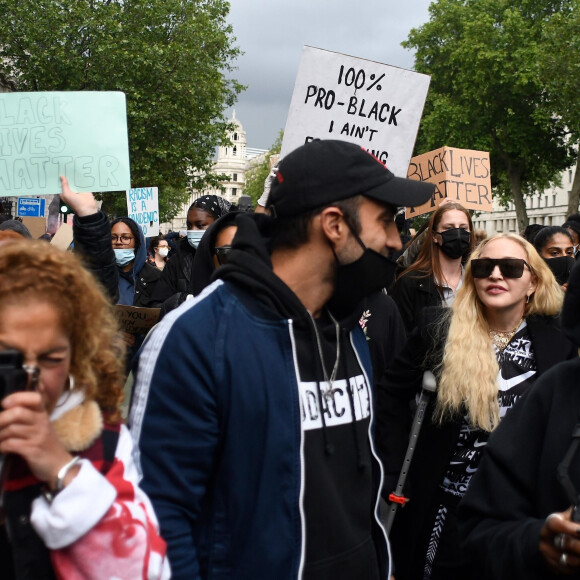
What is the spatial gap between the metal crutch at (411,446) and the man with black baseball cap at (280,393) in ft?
3.59

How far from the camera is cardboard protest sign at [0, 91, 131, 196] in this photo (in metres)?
4.50

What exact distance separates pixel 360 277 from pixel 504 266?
5.04ft

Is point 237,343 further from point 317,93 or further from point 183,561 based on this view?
point 317,93

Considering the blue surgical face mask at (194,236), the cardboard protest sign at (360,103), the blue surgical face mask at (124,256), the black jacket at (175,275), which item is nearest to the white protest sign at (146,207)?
the blue surgical face mask at (124,256)

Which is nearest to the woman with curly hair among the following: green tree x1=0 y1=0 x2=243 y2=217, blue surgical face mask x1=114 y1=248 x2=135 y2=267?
blue surgical face mask x1=114 y1=248 x2=135 y2=267

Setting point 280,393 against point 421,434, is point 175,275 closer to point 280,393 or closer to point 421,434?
point 421,434

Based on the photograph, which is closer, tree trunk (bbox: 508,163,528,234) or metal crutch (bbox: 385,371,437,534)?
metal crutch (bbox: 385,371,437,534)

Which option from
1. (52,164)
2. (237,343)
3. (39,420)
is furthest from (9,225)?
(39,420)

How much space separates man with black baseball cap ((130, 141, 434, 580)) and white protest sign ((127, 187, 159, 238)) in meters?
13.4

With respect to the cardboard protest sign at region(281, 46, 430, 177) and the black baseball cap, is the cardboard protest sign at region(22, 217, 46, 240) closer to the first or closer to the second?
the cardboard protest sign at region(281, 46, 430, 177)

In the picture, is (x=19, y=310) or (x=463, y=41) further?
(x=463, y=41)

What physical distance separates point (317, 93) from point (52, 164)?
1.96m

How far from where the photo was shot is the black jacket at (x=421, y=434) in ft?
11.1

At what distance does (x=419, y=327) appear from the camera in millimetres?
3717
